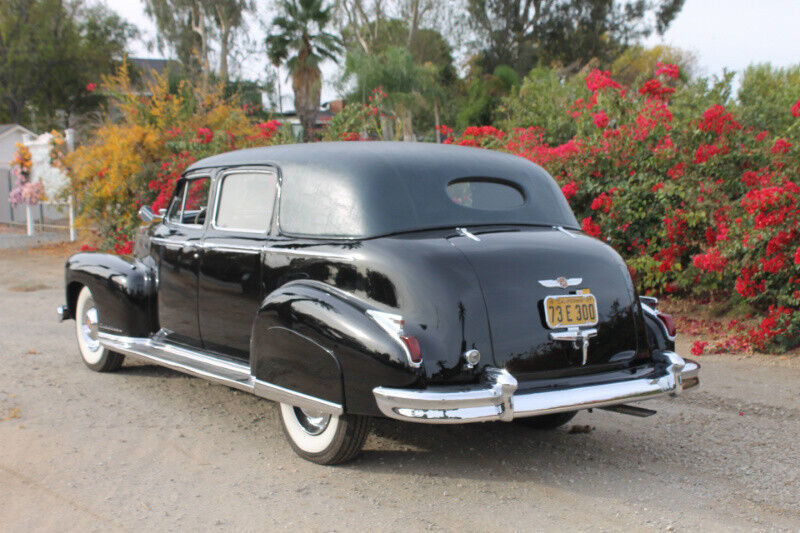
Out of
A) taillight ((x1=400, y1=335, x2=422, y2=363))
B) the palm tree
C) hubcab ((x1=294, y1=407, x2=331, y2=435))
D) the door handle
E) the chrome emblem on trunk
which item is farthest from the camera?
the palm tree

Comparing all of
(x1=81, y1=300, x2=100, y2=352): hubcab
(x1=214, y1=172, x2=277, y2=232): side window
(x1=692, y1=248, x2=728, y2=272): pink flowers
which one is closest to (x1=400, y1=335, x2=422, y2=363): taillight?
(x1=214, y1=172, x2=277, y2=232): side window

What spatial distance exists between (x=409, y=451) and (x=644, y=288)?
503 centimetres

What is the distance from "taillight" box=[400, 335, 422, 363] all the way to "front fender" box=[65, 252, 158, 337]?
2810 mm

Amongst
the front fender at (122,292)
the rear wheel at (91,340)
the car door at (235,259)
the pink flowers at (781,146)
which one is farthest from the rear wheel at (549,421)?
the pink flowers at (781,146)

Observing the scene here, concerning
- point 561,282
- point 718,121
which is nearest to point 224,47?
point 718,121

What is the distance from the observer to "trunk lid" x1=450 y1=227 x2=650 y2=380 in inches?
159

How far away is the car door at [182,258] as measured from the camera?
5.50 meters

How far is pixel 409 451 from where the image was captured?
4691mm

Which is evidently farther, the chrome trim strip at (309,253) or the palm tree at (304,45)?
the palm tree at (304,45)

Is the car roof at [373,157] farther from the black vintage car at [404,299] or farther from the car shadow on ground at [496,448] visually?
the car shadow on ground at [496,448]

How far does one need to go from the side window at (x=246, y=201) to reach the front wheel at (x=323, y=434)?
4.01 feet

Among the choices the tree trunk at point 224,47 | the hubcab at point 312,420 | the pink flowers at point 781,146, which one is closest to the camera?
the hubcab at point 312,420

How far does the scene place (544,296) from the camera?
4145 mm

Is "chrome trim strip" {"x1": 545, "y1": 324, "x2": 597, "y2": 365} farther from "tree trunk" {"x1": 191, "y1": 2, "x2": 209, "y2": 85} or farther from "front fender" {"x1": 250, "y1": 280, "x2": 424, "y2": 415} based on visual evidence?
"tree trunk" {"x1": 191, "y1": 2, "x2": 209, "y2": 85}
